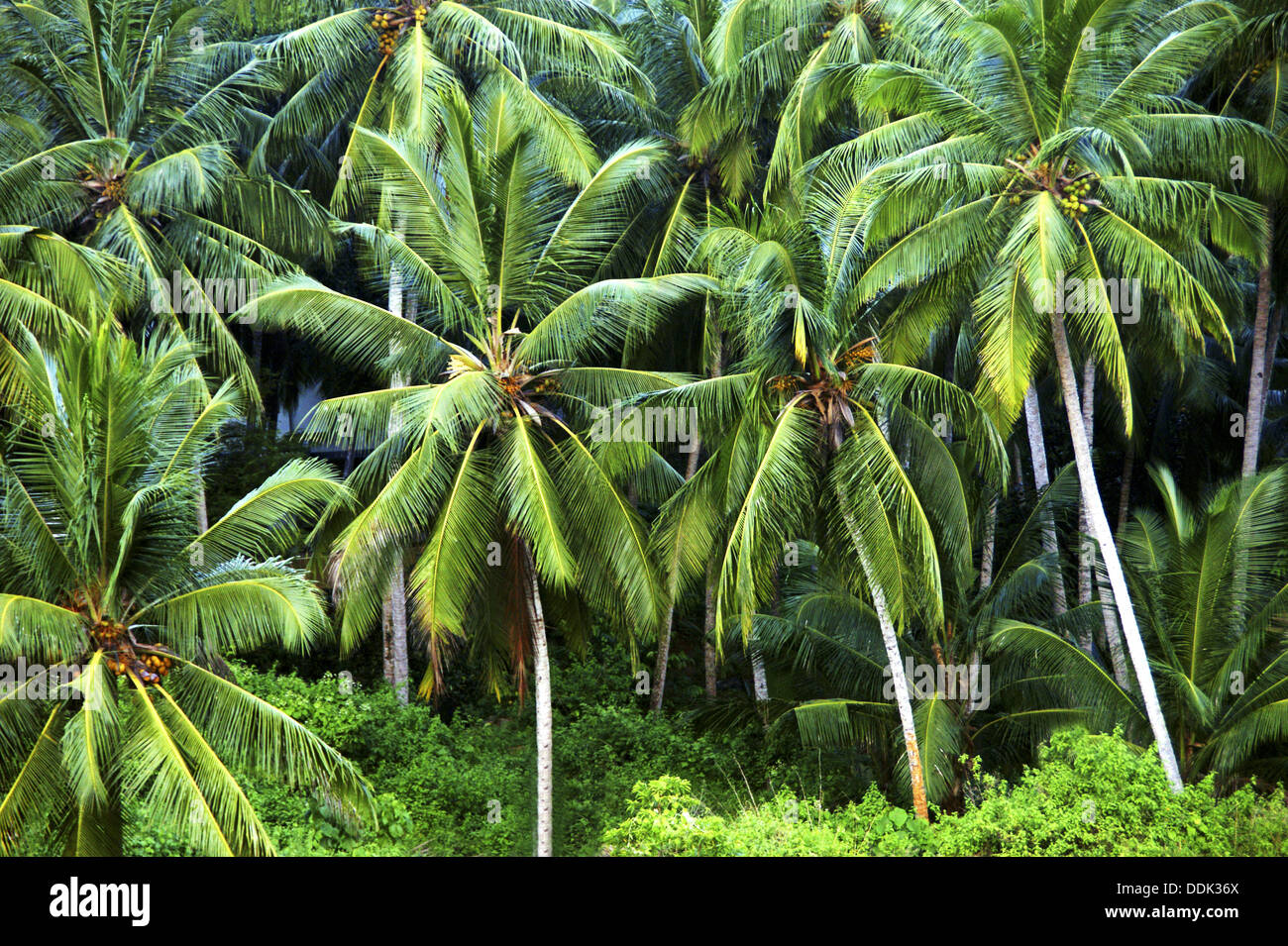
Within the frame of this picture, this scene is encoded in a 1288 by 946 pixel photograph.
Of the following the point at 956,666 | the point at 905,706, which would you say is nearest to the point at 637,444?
the point at 905,706

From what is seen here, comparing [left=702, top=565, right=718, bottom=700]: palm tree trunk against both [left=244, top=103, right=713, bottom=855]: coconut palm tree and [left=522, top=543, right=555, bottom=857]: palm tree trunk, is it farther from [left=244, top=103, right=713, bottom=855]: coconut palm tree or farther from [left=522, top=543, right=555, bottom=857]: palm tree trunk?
[left=244, top=103, right=713, bottom=855]: coconut palm tree

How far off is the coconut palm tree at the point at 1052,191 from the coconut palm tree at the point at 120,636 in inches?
340

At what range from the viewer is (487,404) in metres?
15.0

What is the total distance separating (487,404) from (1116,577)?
332 inches

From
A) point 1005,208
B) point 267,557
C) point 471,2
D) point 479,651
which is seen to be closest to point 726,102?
point 471,2

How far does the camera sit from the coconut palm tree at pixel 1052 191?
1395 centimetres

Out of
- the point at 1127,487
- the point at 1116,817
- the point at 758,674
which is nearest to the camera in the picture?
the point at 1116,817

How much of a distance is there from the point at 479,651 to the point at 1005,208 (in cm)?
967

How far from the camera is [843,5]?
20.8 m

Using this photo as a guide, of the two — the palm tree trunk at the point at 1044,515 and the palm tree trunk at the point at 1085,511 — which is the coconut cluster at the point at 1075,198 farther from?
the palm tree trunk at the point at 1085,511

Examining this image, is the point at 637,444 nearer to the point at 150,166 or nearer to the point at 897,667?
the point at 897,667

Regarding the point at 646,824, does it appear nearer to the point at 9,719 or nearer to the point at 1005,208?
the point at 9,719

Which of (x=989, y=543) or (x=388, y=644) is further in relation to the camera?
(x=388, y=644)

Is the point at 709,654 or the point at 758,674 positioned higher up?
the point at 709,654
